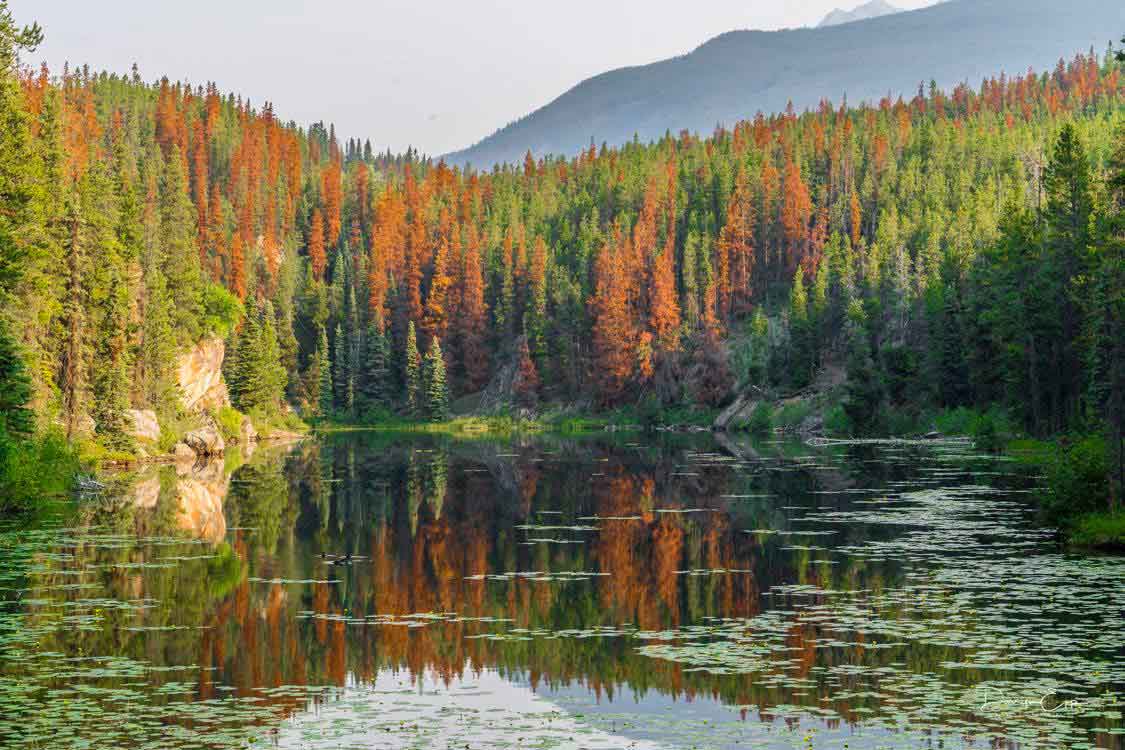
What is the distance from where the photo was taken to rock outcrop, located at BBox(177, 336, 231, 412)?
10638 centimetres

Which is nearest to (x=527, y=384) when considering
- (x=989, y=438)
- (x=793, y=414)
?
(x=793, y=414)

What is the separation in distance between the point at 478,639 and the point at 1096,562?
61.8ft

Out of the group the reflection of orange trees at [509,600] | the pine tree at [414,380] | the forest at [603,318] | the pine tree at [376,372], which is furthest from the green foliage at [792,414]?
the reflection of orange trees at [509,600]

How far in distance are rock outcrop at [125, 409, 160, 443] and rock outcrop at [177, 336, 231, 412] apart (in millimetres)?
9747

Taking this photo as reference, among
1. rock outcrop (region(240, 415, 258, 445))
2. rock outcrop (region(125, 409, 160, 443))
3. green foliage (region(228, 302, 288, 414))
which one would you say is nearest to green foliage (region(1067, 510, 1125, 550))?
rock outcrop (region(125, 409, 160, 443))

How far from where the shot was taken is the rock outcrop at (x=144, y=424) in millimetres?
86250

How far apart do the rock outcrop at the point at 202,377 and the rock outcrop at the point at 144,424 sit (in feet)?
32.0

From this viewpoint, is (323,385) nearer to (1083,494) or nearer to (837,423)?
(837,423)

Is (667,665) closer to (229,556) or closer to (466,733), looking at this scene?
(466,733)

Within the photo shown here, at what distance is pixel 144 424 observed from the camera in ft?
290

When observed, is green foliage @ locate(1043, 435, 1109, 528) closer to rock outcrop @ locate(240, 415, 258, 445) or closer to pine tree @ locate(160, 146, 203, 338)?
pine tree @ locate(160, 146, 203, 338)

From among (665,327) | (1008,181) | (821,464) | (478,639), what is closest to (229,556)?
(478,639)

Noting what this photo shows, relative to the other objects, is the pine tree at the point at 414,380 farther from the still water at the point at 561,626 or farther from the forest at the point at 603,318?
the still water at the point at 561,626

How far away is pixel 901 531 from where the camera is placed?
46.0 m
